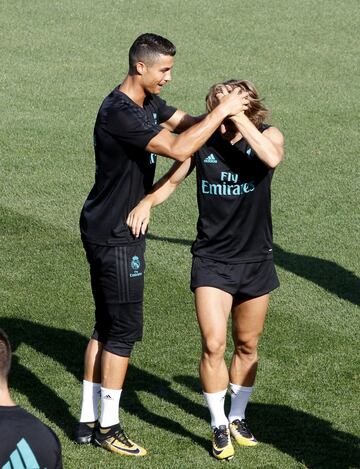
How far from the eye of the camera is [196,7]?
2300cm

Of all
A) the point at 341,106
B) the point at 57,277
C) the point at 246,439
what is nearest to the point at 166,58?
the point at 246,439

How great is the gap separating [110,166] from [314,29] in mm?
15890

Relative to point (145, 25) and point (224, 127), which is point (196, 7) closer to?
point (145, 25)

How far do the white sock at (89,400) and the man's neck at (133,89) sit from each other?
188 centimetres

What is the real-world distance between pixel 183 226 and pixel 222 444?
5.33 metres

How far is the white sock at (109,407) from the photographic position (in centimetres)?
721

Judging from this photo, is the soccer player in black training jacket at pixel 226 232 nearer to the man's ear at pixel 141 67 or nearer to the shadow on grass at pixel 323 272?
the man's ear at pixel 141 67

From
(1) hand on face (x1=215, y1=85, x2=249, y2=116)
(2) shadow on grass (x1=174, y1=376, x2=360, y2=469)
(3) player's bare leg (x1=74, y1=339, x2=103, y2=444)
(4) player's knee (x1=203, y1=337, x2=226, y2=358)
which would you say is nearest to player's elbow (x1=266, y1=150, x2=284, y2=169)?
(1) hand on face (x1=215, y1=85, x2=249, y2=116)

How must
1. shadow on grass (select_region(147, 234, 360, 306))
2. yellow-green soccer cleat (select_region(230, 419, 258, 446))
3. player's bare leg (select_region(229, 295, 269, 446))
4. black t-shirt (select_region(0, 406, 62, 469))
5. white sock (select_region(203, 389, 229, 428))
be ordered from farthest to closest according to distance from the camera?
shadow on grass (select_region(147, 234, 360, 306)) → yellow-green soccer cleat (select_region(230, 419, 258, 446)) → player's bare leg (select_region(229, 295, 269, 446)) → white sock (select_region(203, 389, 229, 428)) → black t-shirt (select_region(0, 406, 62, 469))

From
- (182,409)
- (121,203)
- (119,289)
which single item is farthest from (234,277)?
(182,409)

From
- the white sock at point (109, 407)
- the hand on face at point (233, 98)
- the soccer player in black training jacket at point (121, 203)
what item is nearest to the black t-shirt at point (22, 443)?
the soccer player in black training jacket at point (121, 203)

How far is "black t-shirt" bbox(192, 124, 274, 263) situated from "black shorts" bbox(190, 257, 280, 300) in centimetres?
5

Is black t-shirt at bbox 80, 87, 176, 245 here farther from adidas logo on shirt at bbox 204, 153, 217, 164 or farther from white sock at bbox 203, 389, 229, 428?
white sock at bbox 203, 389, 229, 428

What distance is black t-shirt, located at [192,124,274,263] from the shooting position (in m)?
7.10
